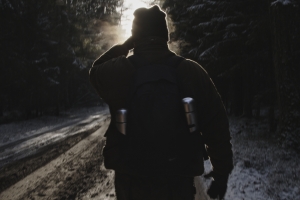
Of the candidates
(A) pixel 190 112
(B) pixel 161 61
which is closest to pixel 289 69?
(B) pixel 161 61

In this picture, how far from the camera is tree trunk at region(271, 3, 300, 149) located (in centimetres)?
649

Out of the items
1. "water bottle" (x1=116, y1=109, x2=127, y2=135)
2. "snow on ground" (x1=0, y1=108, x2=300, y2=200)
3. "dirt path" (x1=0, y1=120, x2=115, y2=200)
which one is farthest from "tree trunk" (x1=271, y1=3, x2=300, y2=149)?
"water bottle" (x1=116, y1=109, x2=127, y2=135)

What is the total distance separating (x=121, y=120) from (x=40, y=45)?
63.6ft

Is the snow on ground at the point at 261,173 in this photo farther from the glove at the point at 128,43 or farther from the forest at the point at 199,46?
the glove at the point at 128,43

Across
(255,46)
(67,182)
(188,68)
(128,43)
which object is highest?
(255,46)

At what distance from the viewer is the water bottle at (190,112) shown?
1.53 metres

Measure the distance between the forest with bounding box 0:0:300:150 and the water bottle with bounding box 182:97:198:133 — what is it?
228 inches

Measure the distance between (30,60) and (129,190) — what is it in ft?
60.6

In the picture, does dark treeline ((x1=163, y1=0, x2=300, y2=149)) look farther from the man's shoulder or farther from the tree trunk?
the man's shoulder

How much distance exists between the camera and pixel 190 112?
153 cm

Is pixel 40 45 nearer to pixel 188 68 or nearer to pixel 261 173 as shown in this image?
pixel 261 173

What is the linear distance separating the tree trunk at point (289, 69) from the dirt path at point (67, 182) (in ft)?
15.9

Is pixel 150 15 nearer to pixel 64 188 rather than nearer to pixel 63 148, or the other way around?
pixel 64 188

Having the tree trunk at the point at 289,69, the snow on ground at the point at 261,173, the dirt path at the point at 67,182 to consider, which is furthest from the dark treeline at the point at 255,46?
the dirt path at the point at 67,182
